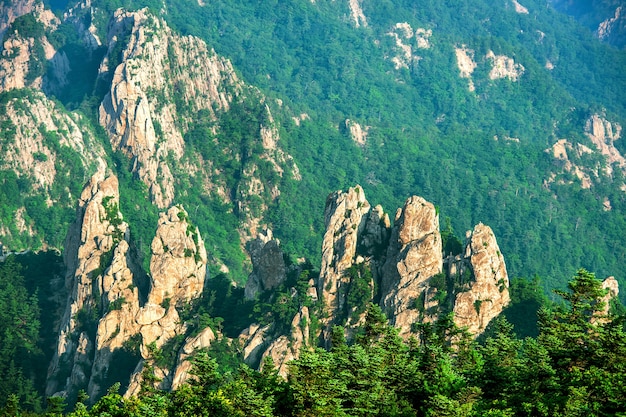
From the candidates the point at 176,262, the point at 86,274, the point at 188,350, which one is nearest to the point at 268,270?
the point at 176,262

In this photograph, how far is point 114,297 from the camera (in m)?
157

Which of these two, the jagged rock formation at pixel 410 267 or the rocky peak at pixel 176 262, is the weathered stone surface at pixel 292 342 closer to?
the jagged rock formation at pixel 410 267

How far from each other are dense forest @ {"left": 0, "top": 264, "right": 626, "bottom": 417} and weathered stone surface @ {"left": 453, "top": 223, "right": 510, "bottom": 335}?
39232 millimetres

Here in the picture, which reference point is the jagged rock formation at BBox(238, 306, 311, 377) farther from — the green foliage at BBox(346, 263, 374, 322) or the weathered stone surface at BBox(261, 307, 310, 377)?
the green foliage at BBox(346, 263, 374, 322)

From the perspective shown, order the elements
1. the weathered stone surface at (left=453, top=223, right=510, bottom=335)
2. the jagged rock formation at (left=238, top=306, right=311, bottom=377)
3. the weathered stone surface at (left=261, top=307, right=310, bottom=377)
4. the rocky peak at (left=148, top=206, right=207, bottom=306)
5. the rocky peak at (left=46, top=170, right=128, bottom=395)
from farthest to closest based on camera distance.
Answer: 1. the rocky peak at (left=148, top=206, right=207, bottom=306)
2. the rocky peak at (left=46, top=170, right=128, bottom=395)
3. the jagged rock formation at (left=238, top=306, right=311, bottom=377)
4. the weathered stone surface at (left=261, top=307, right=310, bottom=377)
5. the weathered stone surface at (left=453, top=223, right=510, bottom=335)

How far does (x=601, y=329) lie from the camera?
91562 millimetres

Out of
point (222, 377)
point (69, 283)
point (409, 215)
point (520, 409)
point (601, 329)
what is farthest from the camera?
point (69, 283)

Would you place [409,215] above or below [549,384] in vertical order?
above

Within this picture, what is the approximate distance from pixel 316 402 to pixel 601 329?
73.3ft

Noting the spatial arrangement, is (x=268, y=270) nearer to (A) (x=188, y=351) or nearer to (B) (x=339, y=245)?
(B) (x=339, y=245)

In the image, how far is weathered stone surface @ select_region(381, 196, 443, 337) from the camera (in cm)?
14438

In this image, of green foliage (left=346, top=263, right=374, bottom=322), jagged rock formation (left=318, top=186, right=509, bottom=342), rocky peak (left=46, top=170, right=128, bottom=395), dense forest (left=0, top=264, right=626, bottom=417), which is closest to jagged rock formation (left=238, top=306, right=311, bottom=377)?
jagged rock formation (left=318, top=186, right=509, bottom=342)

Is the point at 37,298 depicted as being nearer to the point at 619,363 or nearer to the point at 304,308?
the point at 304,308

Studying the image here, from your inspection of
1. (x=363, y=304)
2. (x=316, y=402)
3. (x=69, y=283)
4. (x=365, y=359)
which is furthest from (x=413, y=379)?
(x=69, y=283)
